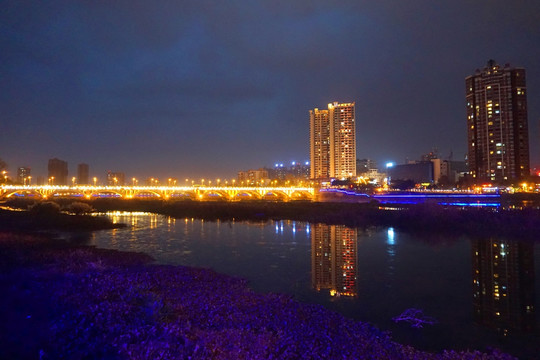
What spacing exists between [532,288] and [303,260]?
11.7 meters

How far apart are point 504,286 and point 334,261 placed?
343 inches

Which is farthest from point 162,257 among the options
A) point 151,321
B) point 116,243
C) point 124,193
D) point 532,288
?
point 124,193

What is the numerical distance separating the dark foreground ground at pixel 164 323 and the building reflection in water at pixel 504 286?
4397 mm

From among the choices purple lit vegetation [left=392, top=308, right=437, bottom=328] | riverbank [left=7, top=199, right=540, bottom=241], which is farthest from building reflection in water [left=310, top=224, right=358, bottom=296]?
riverbank [left=7, top=199, right=540, bottom=241]

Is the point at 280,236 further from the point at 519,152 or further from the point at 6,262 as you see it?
the point at 519,152

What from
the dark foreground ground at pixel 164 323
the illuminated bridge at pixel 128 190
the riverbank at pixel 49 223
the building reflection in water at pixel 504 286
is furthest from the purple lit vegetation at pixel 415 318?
the illuminated bridge at pixel 128 190

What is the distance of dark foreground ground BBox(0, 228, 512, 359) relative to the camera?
684cm

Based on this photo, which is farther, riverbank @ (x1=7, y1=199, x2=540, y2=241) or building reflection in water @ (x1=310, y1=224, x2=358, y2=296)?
riverbank @ (x1=7, y1=199, x2=540, y2=241)

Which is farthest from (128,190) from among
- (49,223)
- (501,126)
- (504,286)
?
(501,126)

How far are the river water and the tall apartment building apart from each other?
134855mm

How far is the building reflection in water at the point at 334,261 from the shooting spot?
50.4 ft

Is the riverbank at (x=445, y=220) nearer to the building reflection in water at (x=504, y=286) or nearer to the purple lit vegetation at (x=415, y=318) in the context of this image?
the building reflection in water at (x=504, y=286)

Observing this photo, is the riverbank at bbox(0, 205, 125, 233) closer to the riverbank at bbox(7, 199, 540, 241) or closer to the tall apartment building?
the riverbank at bbox(7, 199, 540, 241)

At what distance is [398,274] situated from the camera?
1780cm
